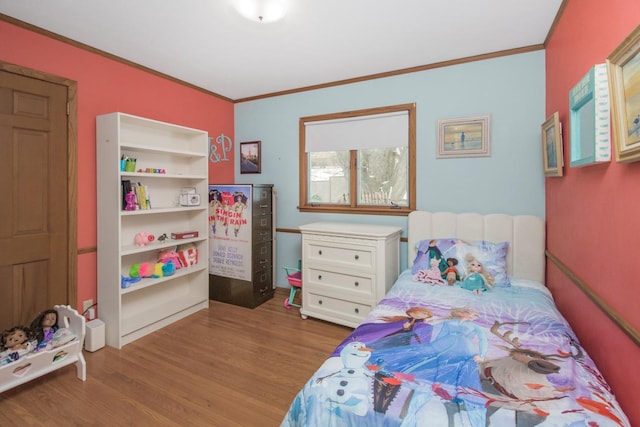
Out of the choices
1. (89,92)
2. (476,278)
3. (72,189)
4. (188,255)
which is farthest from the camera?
(188,255)

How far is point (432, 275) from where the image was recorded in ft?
8.20

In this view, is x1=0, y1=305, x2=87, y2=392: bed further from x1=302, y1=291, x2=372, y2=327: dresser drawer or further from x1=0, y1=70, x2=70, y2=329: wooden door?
x1=302, y1=291, x2=372, y2=327: dresser drawer

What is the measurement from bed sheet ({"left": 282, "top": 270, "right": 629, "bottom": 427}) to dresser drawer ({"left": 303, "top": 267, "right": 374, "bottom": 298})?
1.05m

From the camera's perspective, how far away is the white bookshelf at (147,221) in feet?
8.65

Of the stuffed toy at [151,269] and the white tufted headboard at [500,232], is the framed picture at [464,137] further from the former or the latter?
the stuffed toy at [151,269]

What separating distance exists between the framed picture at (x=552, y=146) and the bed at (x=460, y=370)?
0.88 m

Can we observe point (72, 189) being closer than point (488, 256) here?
No

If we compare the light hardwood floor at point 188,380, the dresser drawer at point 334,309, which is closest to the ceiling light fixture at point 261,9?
the dresser drawer at point 334,309

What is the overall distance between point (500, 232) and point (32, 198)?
3.73 metres

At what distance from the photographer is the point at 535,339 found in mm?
1536

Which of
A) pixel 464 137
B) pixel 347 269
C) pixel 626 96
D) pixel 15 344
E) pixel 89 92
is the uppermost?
pixel 89 92

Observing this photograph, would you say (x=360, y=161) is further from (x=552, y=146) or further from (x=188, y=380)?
(x=188, y=380)

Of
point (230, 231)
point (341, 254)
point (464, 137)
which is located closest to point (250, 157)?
point (230, 231)

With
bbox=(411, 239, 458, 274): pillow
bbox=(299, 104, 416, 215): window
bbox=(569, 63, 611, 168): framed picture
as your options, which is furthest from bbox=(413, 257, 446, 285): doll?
bbox=(569, 63, 611, 168): framed picture
